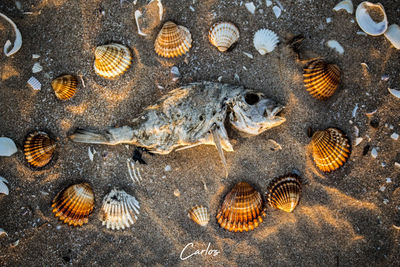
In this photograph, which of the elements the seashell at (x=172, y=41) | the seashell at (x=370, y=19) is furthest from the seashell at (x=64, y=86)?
the seashell at (x=370, y=19)

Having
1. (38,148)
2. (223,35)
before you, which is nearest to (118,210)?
(38,148)

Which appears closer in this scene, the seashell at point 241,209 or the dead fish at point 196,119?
the dead fish at point 196,119

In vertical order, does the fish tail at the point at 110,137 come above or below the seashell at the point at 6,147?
above

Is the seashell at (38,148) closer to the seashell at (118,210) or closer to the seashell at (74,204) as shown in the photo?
the seashell at (74,204)

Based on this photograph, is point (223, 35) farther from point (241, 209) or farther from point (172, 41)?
point (241, 209)

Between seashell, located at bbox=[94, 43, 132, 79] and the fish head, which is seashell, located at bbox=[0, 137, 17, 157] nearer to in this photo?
seashell, located at bbox=[94, 43, 132, 79]
